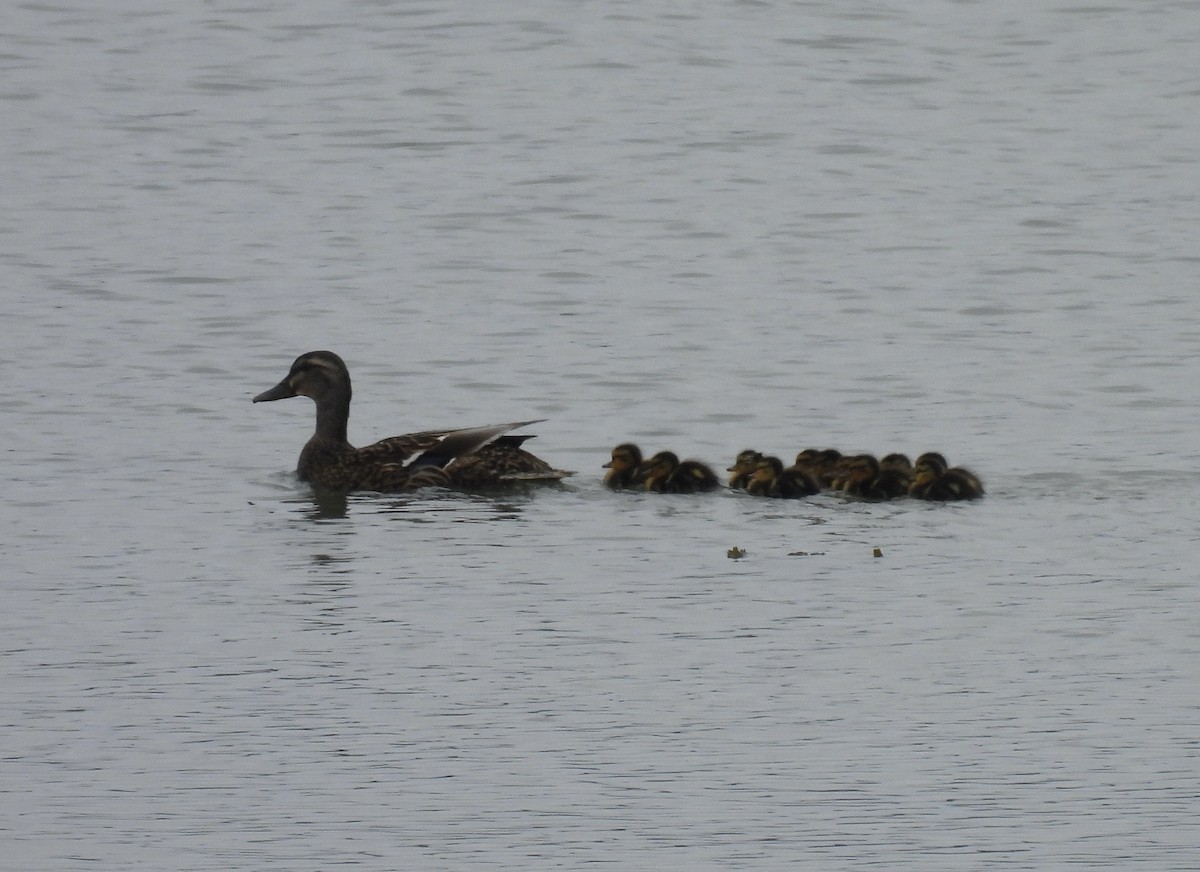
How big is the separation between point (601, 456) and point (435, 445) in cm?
72

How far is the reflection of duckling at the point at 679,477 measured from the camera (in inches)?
368

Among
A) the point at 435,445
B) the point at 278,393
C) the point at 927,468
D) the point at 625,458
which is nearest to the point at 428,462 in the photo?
the point at 435,445

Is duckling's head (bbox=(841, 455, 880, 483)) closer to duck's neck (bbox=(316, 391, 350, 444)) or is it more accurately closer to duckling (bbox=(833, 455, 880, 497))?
duckling (bbox=(833, 455, 880, 497))

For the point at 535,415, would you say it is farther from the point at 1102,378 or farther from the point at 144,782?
the point at 144,782

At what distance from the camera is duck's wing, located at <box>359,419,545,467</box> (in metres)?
9.88

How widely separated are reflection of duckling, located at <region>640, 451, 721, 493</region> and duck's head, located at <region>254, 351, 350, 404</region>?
1.80 meters

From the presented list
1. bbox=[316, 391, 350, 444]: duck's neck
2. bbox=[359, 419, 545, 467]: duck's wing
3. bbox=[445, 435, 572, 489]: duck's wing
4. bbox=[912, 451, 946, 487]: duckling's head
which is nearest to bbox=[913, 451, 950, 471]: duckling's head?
bbox=[912, 451, 946, 487]: duckling's head

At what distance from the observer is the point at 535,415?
11.0m

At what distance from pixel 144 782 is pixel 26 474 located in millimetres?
3991

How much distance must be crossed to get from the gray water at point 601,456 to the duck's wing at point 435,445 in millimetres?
250

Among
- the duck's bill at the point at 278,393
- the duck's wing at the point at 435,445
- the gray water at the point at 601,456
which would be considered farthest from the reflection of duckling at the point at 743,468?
the duck's bill at the point at 278,393

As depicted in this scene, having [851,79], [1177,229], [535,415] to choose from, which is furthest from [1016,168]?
[535,415]

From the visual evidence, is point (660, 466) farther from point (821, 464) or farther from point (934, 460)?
point (934, 460)

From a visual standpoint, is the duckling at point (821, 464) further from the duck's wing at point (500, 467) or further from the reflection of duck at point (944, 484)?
the duck's wing at point (500, 467)
